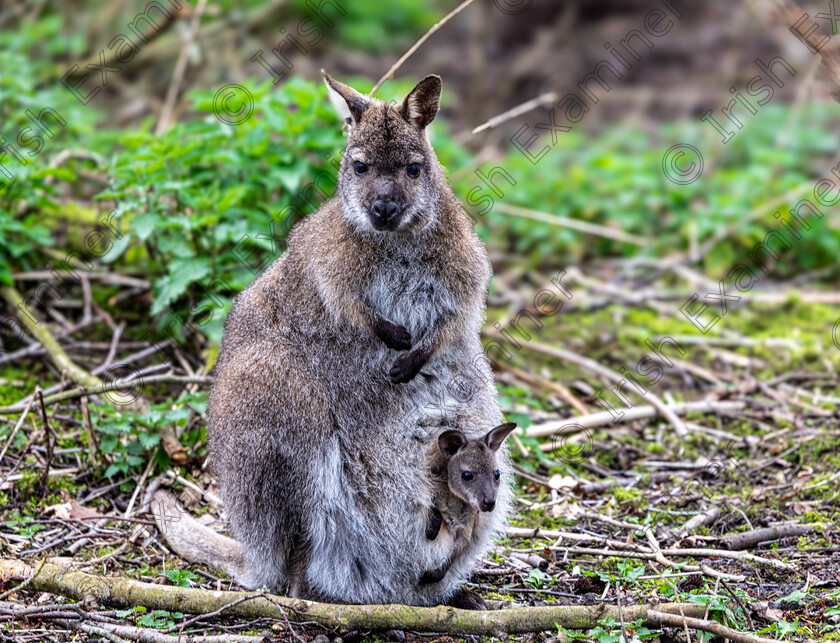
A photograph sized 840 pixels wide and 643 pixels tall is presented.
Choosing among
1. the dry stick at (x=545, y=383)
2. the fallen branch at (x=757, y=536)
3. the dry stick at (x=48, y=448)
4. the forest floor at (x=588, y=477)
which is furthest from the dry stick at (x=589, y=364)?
the dry stick at (x=48, y=448)

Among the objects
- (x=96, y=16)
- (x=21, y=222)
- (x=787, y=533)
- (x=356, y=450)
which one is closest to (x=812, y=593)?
(x=787, y=533)

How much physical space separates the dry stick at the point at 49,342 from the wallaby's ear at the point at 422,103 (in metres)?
2.51

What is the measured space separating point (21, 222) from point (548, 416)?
11.9 feet

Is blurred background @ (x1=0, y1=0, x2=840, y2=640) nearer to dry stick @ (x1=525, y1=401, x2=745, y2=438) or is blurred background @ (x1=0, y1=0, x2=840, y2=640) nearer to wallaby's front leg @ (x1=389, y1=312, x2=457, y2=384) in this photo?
dry stick @ (x1=525, y1=401, x2=745, y2=438)

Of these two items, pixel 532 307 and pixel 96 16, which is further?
pixel 96 16

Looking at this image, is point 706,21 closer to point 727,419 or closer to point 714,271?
point 714,271

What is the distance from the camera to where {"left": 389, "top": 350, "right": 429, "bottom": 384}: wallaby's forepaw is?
4172 millimetres

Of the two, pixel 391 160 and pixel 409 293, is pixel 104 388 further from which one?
pixel 391 160

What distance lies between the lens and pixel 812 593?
13.5 feet

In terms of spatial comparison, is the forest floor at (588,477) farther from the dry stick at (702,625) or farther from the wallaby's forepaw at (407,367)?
the wallaby's forepaw at (407,367)

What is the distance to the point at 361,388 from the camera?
4188 mm

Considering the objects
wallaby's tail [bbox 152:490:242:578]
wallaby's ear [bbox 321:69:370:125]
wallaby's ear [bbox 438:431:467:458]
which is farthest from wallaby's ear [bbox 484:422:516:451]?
wallaby's ear [bbox 321:69:370:125]

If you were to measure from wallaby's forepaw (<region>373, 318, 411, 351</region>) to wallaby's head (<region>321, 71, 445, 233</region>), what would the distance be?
408mm
